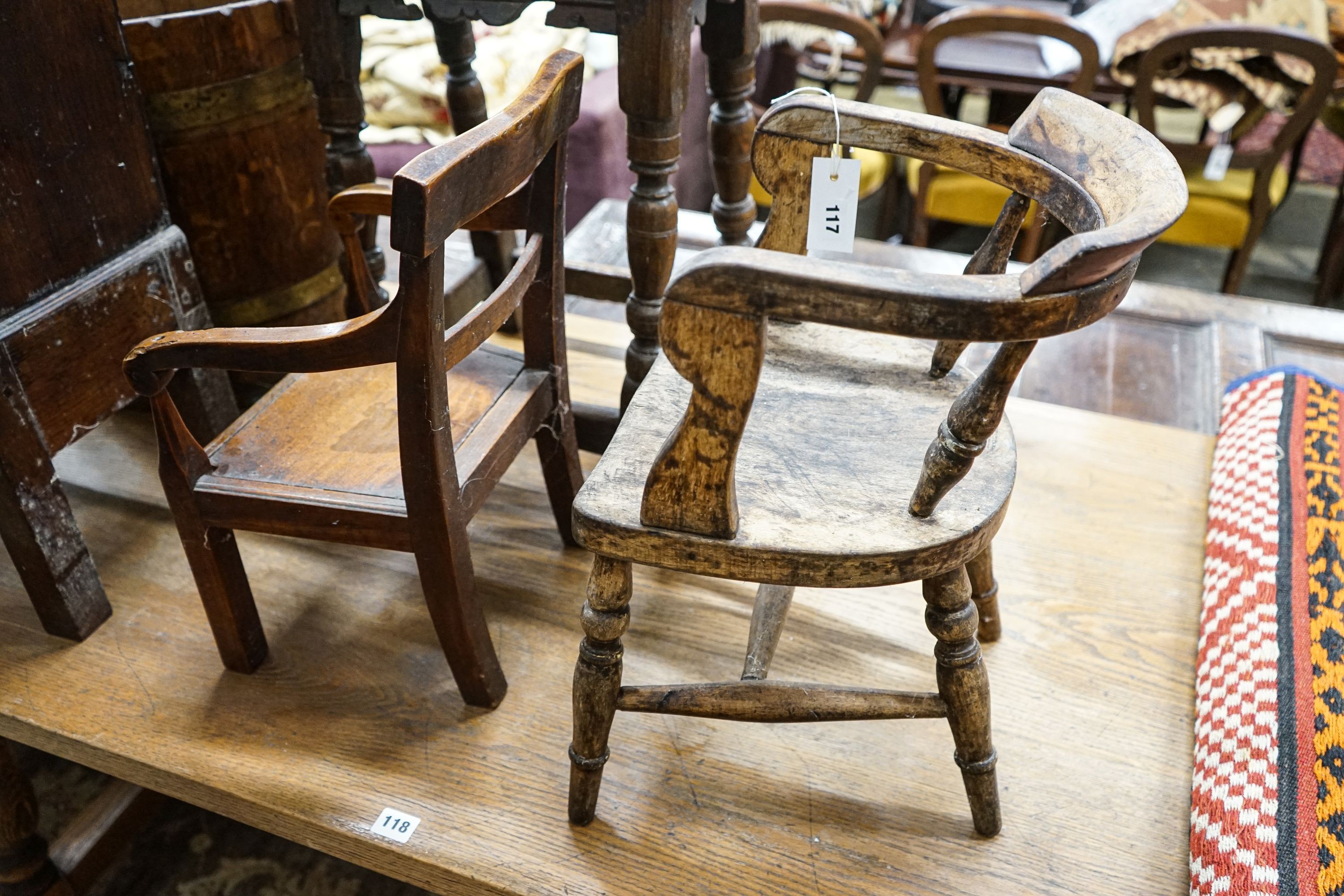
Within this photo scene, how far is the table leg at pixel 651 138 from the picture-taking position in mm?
1288

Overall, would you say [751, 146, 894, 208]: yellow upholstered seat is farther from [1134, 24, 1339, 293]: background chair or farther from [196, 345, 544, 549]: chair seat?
[196, 345, 544, 549]: chair seat

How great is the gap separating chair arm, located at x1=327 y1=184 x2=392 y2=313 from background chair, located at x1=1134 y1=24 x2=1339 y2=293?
2205 millimetres

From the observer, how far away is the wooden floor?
1.19 metres

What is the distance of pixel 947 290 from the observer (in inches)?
32.2

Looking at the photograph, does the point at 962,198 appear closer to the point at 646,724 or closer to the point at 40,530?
the point at 646,724

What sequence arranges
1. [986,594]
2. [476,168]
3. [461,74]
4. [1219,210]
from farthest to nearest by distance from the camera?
[1219,210], [461,74], [986,594], [476,168]

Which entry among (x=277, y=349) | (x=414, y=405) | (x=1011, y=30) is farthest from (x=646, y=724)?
(x=1011, y=30)

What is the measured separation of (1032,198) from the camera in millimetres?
1087

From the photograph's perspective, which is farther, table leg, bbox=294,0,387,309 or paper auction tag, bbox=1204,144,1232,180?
paper auction tag, bbox=1204,144,1232,180

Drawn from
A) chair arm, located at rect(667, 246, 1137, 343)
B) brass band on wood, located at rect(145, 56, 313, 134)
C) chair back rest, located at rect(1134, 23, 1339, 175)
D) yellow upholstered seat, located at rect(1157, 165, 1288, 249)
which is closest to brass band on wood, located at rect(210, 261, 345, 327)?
brass band on wood, located at rect(145, 56, 313, 134)

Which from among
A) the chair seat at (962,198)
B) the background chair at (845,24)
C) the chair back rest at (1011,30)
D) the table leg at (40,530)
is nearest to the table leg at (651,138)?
the table leg at (40,530)

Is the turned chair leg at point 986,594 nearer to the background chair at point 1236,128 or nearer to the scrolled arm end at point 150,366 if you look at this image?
the scrolled arm end at point 150,366

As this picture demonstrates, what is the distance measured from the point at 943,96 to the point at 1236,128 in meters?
0.85

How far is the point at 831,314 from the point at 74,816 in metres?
1.68
